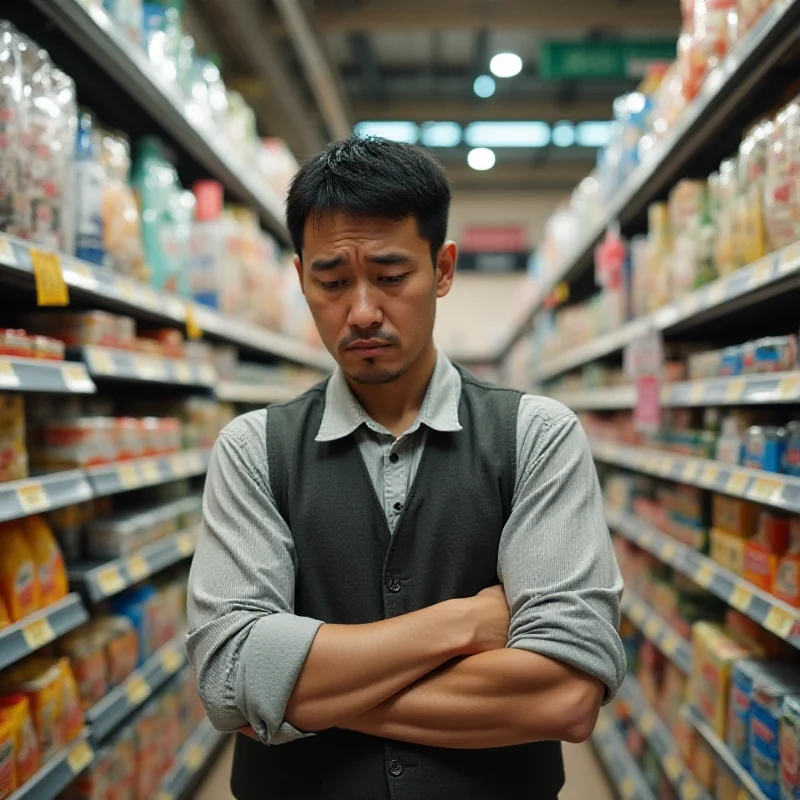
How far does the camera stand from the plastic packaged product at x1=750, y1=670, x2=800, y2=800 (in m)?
1.70

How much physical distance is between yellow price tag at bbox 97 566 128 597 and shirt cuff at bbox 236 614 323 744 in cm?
107

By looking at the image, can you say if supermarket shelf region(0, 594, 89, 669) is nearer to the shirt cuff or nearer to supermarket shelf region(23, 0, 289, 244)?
the shirt cuff

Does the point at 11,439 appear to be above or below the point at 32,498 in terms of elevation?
above

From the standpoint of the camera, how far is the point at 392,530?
1279 millimetres

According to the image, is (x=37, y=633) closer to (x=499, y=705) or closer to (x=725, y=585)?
(x=499, y=705)

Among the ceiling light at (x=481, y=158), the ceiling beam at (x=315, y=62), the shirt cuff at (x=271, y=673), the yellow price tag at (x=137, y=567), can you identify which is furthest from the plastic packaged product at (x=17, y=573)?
the ceiling light at (x=481, y=158)

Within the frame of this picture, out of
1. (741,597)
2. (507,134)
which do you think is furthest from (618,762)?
(507,134)

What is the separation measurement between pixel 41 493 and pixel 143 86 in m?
1.40

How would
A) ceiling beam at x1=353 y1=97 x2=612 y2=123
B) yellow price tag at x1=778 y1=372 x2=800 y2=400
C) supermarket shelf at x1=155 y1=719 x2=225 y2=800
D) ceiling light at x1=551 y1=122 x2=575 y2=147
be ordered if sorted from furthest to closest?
ceiling light at x1=551 y1=122 x2=575 y2=147
ceiling beam at x1=353 y1=97 x2=612 y2=123
supermarket shelf at x1=155 y1=719 x2=225 y2=800
yellow price tag at x1=778 y1=372 x2=800 y2=400

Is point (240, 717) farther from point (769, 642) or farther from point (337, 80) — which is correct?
point (337, 80)

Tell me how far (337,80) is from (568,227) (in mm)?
2200

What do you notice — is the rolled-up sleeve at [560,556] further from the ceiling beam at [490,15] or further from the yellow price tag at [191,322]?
the ceiling beam at [490,15]

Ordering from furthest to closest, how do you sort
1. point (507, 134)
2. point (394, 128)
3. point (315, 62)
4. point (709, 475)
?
point (507, 134) → point (394, 128) → point (315, 62) → point (709, 475)

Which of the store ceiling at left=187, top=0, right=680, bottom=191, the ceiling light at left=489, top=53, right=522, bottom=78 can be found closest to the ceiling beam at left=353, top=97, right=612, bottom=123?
the store ceiling at left=187, top=0, right=680, bottom=191
